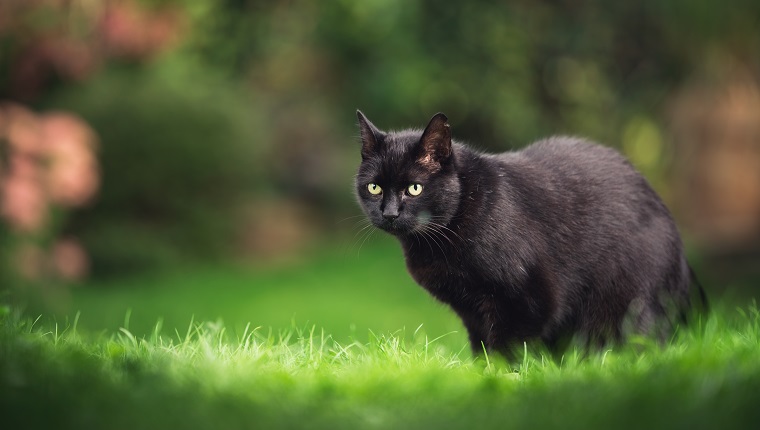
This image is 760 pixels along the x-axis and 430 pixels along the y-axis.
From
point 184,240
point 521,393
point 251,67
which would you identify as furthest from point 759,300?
point 251,67

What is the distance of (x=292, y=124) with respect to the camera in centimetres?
1559

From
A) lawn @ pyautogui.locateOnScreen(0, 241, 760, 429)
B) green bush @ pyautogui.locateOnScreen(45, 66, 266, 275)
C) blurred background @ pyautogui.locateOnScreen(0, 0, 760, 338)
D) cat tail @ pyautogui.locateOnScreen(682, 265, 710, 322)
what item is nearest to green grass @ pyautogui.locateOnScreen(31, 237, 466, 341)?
blurred background @ pyautogui.locateOnScreen(0, 0, 760, 338)

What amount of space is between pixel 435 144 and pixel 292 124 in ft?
37.3

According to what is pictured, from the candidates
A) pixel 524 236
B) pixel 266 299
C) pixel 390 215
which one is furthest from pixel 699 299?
pixel 266 299

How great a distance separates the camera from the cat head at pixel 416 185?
14.6ft

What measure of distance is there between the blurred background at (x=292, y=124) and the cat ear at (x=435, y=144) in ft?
14.6

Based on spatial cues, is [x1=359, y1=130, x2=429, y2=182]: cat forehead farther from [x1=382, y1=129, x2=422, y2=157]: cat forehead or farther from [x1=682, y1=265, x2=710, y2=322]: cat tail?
[x1=682, y1=265, x2=710, y2=322]: cat tail

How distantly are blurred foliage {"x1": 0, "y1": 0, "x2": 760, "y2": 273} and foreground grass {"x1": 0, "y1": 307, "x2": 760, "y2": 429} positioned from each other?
6953 millimetres

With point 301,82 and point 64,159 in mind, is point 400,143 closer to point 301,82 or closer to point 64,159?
point 64,159

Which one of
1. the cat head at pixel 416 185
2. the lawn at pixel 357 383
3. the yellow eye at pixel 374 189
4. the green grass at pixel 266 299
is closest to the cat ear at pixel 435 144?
the cat head at pixel 416 185

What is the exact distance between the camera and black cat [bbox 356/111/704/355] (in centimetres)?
445

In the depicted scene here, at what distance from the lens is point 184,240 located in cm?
1237

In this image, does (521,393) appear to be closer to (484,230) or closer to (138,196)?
(484,230)

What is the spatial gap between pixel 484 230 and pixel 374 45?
9754 mm
